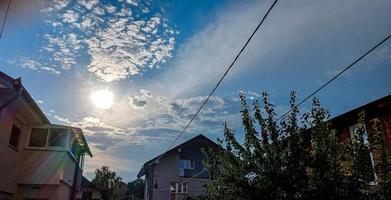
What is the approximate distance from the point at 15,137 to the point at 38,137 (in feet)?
4.60

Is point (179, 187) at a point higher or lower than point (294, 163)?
higher

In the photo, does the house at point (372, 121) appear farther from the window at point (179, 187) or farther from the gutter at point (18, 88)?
the window at point (179, 187)

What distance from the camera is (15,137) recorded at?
13.5 m

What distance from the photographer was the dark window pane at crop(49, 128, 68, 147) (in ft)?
50.3

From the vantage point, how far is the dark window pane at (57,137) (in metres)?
15.3

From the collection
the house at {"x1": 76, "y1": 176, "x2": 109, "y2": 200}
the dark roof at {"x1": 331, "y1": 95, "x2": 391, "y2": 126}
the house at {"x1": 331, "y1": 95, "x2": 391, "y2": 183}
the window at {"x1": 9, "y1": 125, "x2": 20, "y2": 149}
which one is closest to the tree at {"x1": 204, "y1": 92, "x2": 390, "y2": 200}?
the house at {"x1": 331, "y1": 95, "x2": 391, "y2": 183}

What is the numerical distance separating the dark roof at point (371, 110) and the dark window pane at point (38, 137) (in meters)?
12.3

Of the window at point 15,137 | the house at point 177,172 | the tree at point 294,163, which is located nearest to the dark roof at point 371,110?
A: the tree at point 294,163

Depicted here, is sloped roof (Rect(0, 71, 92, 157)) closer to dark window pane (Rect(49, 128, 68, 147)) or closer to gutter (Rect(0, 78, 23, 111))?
gutter (Rect(0, 78, 23, 111))

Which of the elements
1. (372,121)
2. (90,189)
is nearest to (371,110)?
(372,121)

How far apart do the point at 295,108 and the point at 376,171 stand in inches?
86.2

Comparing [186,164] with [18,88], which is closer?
[18,88]

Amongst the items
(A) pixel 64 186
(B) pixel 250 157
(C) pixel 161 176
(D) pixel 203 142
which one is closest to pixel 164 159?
(C) pixel 161 176

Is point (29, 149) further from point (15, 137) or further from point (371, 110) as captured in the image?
point (371, 110)
